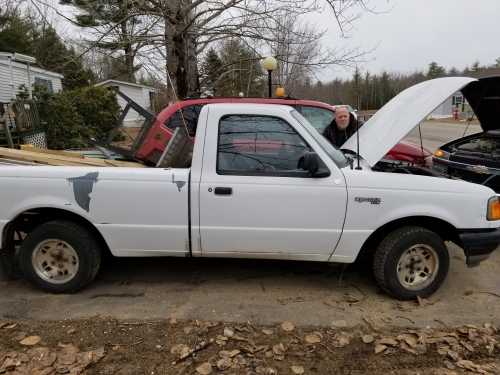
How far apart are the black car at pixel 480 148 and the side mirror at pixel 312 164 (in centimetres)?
276

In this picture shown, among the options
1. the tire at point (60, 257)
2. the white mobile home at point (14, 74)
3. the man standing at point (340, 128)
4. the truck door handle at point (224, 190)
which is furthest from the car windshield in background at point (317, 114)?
the white mobile home at point (14, 74)

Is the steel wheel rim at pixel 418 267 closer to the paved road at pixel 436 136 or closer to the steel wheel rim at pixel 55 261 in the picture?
the steel wheel rim at pixel 55 261

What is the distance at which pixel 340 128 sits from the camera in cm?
509

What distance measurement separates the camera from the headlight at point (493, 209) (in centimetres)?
350

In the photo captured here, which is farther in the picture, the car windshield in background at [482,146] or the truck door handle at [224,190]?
the car windshield in background at [482,146]

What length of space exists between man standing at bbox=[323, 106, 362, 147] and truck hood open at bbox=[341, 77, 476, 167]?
71 cm

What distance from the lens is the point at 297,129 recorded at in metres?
3.44

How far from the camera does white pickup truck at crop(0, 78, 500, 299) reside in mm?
3402

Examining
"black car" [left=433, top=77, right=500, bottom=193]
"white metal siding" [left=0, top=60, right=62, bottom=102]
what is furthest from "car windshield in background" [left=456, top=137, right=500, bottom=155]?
"white metal siding" [left=0, top=60, right=62, bottom=102]

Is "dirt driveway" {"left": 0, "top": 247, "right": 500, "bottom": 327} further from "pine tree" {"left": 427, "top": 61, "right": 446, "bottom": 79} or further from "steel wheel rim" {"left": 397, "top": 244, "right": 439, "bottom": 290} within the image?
"pine tree" {"left": 427, "top": 61, "right": 446, "bottom": 79}

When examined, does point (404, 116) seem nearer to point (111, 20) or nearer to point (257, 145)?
point (257, 145)

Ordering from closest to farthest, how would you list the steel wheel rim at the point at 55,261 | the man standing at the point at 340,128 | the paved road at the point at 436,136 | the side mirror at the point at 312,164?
the side mirror at the point at 312,164
the steel wheel rim at the point at 55,261
the man standing at the point at 340,128
the paved road at the point at 436,136

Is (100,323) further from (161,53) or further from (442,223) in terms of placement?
(161,53)

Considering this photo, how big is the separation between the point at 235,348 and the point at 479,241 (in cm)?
234
